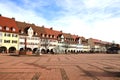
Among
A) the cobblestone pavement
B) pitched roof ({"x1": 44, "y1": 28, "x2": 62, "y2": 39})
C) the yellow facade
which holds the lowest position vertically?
the cobblestone pavement

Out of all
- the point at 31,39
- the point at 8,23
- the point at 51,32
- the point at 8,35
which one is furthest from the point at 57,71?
the point at 51,32

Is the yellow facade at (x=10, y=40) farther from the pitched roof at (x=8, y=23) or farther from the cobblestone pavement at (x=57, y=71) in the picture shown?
the cobblestone pavement at (x=57, y=71)

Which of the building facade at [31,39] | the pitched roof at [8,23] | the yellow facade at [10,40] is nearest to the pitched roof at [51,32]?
the building facade at [31,39]

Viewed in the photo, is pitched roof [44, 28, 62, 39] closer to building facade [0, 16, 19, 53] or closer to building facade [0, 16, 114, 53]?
building facade [0, 16, 114, 53]

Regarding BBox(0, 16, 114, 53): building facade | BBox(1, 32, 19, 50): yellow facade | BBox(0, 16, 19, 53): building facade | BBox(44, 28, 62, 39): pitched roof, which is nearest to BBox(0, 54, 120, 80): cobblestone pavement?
BBox(0, 16, 114, 53): building facade

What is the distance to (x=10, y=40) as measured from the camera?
72.2 m

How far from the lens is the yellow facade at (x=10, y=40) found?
69975 mm

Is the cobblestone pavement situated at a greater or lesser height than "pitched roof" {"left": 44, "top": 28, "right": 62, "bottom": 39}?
lesser

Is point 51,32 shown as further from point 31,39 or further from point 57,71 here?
point 57,71

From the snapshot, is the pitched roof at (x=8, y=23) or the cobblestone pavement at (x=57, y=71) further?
the pitched roof at (x=8, y=23)

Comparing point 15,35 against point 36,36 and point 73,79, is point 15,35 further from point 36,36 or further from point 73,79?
point 73,79

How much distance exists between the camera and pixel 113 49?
13488 cm

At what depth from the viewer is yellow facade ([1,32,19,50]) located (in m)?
70.0

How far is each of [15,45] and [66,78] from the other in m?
62.0
